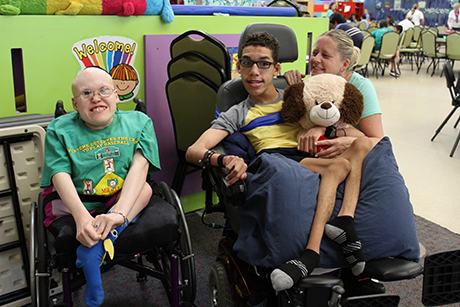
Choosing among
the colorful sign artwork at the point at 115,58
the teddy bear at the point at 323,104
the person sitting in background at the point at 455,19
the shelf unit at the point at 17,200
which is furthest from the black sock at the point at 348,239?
the person sitting in background at the point at 455,19

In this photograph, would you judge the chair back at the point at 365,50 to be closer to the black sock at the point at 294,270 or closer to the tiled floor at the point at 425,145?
the tiled floor at the point at 425,145

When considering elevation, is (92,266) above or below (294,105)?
below

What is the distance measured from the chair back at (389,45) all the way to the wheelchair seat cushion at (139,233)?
8.07 meters

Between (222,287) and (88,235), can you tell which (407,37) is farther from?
(88,235)

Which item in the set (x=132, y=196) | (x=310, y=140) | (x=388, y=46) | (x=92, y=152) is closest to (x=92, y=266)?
(x=132, y=196)

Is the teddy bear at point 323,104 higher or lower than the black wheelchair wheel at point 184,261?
higher

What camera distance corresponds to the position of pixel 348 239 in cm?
129

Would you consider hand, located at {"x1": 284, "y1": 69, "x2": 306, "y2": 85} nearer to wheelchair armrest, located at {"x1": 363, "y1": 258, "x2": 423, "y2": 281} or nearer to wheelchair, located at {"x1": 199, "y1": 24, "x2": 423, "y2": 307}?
wheelchair, located at {"x1": 199, "y1": 24, "x2": 423, "y2": 307}

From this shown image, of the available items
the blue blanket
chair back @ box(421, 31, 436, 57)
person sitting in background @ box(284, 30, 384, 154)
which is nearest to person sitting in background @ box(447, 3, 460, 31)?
chair back @ box(421, 31, 436, 57)

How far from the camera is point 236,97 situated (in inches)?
76.0

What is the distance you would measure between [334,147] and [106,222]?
38.4 inches

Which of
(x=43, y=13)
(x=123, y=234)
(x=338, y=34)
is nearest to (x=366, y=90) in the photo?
(x=338, y=34)

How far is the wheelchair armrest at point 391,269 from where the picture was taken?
1245 millimetres

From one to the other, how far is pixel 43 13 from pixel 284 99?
128 centimetres
